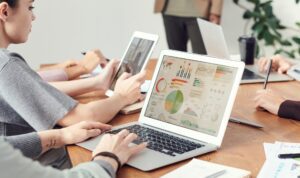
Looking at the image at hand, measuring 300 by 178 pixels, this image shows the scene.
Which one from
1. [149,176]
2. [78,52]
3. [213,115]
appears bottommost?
[78,52]

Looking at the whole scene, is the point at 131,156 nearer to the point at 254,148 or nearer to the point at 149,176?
the point at 149,176

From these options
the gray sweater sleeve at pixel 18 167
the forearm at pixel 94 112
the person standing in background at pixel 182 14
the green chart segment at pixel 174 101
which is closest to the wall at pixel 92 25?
the person standing in background at pixel 182 14

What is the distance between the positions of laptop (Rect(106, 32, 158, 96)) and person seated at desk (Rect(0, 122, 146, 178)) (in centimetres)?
40

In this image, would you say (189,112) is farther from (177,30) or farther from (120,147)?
(177,30)

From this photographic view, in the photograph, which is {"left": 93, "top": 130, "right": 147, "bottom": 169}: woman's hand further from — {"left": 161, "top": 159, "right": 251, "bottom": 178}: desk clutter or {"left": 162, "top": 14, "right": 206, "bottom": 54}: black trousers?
{"left": 162, "top": 14, "right": 206, "bottom": 54}: black trousers

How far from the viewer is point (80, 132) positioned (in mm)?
1217

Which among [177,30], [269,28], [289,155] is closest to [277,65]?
[289,155]

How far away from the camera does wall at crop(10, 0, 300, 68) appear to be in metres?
3.74

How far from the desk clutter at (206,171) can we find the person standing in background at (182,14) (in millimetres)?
2534

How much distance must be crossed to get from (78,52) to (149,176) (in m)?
3.04

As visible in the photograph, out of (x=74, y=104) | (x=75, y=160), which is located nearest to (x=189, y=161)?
(x=75, y=160)

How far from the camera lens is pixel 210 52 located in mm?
1846

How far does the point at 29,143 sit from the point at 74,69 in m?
0.79

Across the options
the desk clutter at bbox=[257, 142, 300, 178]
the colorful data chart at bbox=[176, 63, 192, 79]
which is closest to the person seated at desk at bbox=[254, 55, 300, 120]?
the desk clutter at bbox=[257, 142, 300, 178]
